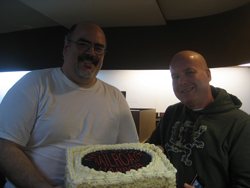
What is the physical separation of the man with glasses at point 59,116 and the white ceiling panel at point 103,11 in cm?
60

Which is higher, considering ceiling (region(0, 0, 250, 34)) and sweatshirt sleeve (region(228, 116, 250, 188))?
ceiling (region(0, 0, 250, 34))

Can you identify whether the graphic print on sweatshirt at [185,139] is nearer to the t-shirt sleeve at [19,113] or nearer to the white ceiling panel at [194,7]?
the t-shirt sleeve at [19,113]

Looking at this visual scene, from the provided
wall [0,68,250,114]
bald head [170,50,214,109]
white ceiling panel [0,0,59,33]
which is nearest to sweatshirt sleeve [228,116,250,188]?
bald head [170,50,214,109]

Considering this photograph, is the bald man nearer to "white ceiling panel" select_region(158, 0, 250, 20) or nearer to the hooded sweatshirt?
the hooded sweatshirt

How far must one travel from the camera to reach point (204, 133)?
1.13 meters

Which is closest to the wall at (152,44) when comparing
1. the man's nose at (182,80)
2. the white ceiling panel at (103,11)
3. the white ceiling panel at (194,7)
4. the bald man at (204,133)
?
the white ceiling panel at (194,7)

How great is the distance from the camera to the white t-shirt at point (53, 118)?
3.49 feet

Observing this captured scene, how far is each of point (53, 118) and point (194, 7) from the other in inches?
75.3

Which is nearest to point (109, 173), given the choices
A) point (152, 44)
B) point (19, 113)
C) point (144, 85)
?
point (19, 113)

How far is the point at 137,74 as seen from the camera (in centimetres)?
301

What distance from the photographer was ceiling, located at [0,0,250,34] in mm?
1772

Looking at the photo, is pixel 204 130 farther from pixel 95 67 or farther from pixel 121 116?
pixel 95 67

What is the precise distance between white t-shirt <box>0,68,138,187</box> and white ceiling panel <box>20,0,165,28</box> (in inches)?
32.9

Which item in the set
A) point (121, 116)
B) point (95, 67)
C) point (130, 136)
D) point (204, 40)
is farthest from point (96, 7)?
point (204, 40)
